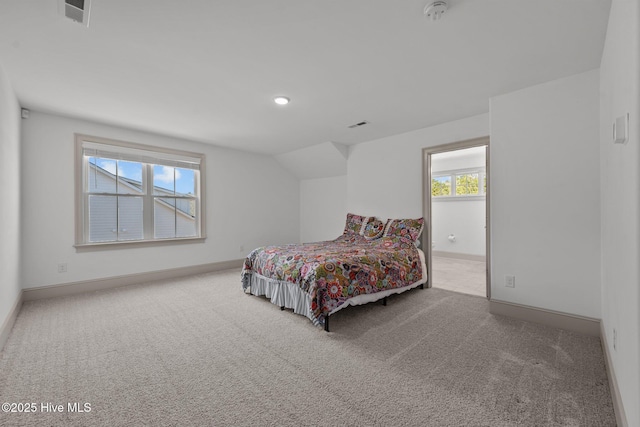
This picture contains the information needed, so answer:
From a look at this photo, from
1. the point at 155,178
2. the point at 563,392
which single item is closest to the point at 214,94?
the point at 155,178

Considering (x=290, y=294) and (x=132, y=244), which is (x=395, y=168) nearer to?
(x=290, y=294)

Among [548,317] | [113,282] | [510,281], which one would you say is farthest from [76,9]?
[548,317]

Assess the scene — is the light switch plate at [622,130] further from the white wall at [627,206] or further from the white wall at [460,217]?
the white wall at [460,217]

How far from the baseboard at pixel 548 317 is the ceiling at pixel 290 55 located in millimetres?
2190

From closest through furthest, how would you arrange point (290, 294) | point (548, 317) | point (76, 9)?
Answer: point (76, 9) < point (548, 317) < point (290, 294)

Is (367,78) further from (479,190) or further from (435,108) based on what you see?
(479,190)

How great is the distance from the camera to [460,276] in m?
4.71

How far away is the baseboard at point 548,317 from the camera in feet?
7.97

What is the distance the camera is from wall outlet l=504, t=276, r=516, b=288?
113 inches

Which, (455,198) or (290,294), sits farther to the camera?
(455,198)

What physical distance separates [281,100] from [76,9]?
1.74m

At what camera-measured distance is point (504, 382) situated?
1757mm

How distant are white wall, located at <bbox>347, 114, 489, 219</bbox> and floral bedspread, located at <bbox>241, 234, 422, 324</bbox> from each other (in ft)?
2.28

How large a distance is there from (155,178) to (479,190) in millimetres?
6454
